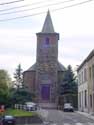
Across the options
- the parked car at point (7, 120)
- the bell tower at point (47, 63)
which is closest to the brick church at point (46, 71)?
the bell tower at point (47, 63)

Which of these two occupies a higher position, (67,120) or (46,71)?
(46,71)

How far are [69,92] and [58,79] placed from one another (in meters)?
7.74

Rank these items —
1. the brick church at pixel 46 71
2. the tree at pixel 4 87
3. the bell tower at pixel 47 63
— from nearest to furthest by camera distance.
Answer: the tree at pixel 4 87
the brick church at pixel 46 71
the bell tower at pixel 47 63

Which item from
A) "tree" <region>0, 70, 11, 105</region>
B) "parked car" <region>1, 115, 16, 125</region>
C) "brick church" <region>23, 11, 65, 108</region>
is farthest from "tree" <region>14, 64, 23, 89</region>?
"parked car" <region>1, 115, 16, 125</region>

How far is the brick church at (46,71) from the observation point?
97812 mm

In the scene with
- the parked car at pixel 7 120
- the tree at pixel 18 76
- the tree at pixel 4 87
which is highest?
the tree at pixel 18 76

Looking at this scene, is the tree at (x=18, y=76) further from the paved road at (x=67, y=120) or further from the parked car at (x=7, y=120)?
the parked car at (x=7, y=120)

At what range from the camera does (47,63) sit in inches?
3932

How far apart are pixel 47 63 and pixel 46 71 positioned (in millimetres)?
1894

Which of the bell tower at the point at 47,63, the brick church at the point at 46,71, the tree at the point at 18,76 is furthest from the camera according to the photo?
the tree at the point at 18,76

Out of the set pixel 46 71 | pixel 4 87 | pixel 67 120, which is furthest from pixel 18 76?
pixel 67 120

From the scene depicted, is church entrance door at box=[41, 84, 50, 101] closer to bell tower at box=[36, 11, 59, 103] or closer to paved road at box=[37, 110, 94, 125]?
bell tower at box=[36, 11, 59, 103]

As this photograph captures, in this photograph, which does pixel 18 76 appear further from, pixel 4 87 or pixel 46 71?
pixel 4 87

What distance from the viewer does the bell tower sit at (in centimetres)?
9800
